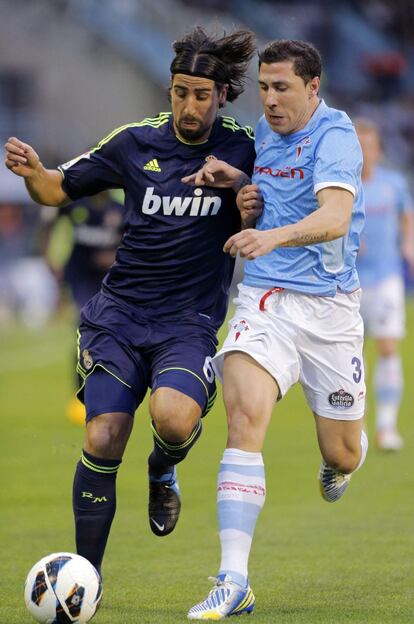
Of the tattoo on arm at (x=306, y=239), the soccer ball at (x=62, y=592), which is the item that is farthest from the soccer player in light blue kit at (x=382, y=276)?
the soccer ball at (x=62, y=592)

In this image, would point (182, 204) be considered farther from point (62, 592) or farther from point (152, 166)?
point (62, 592)

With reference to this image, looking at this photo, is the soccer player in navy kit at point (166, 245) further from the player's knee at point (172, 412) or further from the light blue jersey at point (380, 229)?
the light blue jersey at point (380, 229)

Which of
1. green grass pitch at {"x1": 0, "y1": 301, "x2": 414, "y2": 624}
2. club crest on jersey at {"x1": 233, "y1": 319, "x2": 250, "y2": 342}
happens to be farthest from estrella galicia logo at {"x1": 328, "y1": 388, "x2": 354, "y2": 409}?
green grass pitch at {"x1": 0, "y1": 301, "x2": 414, "y2": 624}

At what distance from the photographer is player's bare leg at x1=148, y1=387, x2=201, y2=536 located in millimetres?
5730

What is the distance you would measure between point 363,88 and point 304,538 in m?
28.8

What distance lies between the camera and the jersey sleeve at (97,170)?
6.23m

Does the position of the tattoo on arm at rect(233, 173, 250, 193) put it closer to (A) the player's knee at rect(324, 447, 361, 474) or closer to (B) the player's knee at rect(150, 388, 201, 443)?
(B) the player's knee at rect(150, 388, 201, 443)

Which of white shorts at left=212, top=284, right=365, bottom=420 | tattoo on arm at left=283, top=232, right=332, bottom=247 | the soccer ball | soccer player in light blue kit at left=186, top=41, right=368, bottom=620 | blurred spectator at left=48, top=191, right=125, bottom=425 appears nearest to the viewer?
the soccer ball

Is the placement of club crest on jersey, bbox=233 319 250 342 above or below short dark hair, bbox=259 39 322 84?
below

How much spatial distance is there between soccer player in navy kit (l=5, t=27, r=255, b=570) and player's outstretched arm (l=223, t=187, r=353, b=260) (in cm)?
68

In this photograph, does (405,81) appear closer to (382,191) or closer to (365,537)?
(382,191)

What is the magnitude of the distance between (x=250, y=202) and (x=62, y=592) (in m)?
1.91

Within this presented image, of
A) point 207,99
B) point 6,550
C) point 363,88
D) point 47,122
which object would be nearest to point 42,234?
point 6,550

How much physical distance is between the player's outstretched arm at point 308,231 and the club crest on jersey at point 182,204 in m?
0.66
